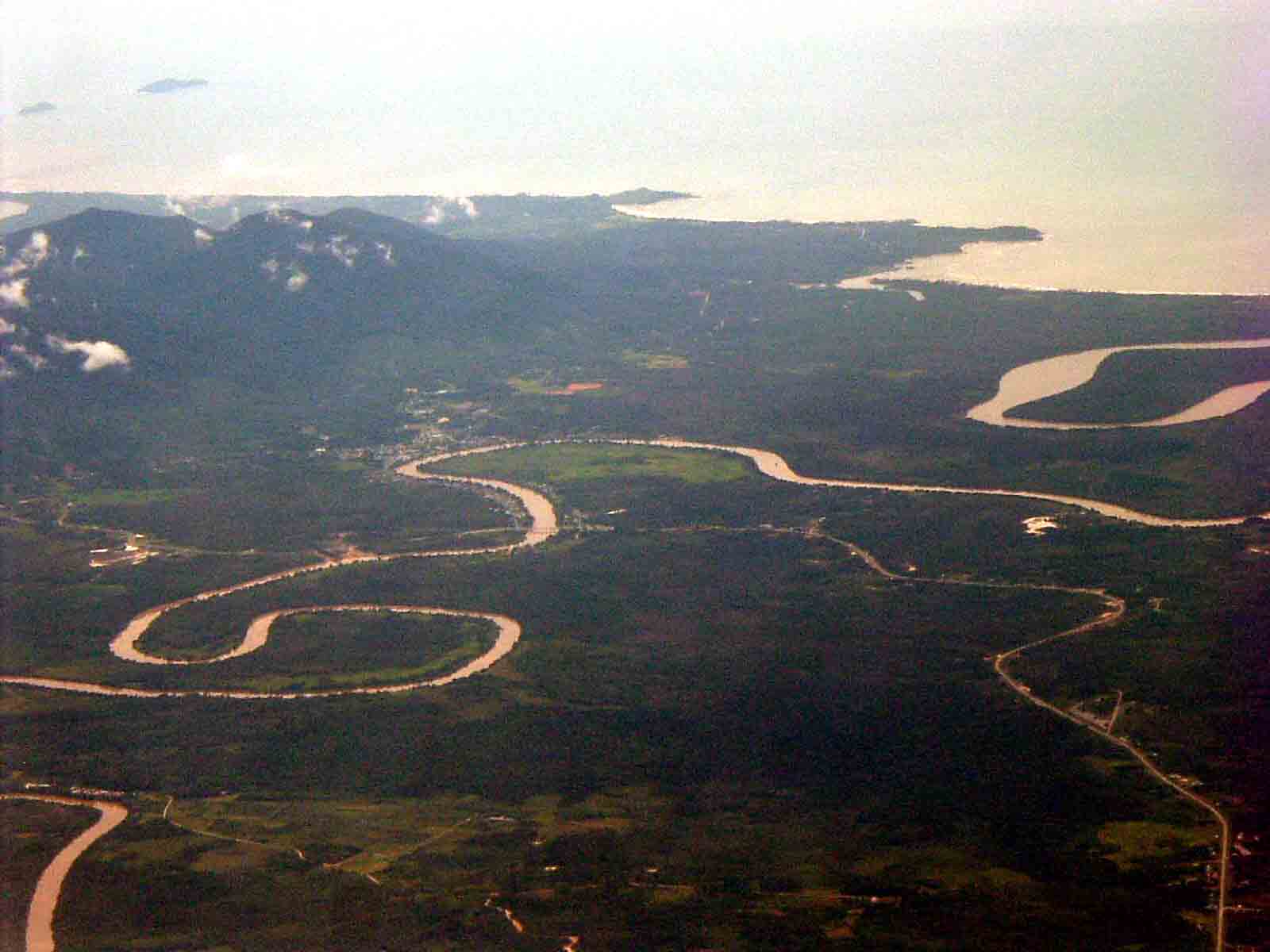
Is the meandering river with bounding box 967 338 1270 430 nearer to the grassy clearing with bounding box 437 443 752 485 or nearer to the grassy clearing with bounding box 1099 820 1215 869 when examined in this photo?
the grassy clearing with bounding box 437 443 752 485

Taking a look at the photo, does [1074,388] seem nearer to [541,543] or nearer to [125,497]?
[541,543]

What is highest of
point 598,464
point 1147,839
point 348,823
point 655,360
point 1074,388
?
point 1074,388

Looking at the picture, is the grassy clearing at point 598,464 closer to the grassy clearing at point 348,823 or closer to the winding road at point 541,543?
the winding road at point 541,543

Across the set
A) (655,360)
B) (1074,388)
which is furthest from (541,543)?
(655,360)

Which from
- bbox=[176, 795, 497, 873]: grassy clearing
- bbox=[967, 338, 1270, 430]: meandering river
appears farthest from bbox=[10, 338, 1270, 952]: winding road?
bbox=[176, 795, 497, 873]: grassy clearing

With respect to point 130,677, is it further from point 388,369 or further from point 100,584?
point 388,369
